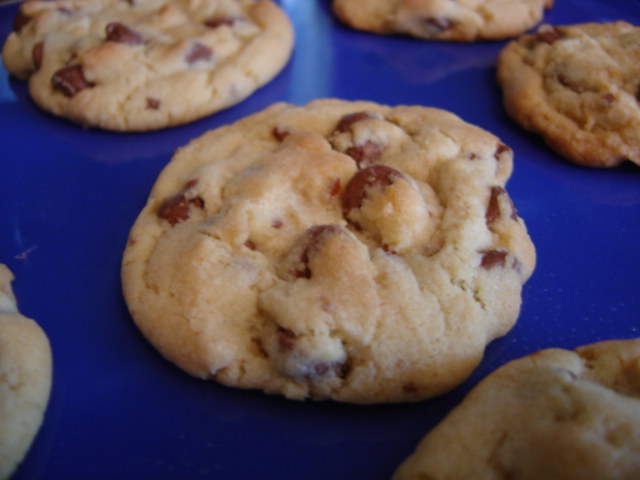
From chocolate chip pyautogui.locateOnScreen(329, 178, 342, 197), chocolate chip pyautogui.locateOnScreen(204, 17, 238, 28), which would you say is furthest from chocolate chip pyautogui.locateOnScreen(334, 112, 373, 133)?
chocolate chip pyautogui.locateOnScreen(204, 17, 238, 28)

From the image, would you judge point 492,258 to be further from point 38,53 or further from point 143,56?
point 38,53

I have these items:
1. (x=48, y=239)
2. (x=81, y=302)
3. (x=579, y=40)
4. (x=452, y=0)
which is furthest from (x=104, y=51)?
(x=579, y=40)

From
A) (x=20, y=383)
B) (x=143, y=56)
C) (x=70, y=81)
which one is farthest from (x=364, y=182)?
(x=70, y=81)

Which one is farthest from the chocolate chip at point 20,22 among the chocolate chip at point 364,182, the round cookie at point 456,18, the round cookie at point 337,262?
the chocolate chip at point 364,182

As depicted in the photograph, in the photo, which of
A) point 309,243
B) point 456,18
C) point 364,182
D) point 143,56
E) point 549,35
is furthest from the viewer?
point 456,18

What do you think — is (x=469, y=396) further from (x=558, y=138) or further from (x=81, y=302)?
(x=558, y=138)

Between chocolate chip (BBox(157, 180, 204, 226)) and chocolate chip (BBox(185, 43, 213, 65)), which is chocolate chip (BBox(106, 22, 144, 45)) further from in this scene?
chocolate chip (BBox(157, 180, 204, 226))
